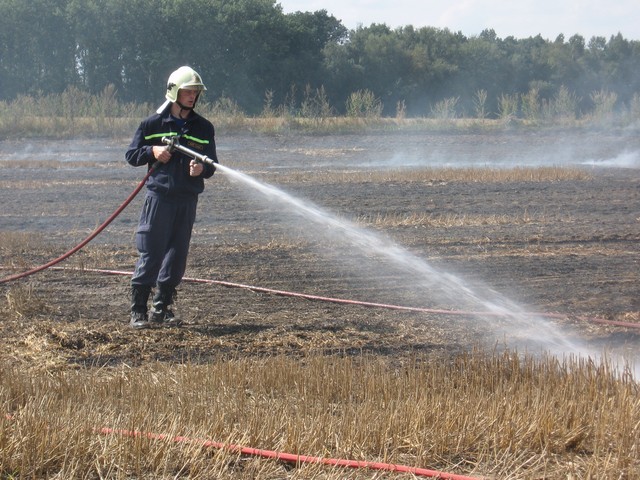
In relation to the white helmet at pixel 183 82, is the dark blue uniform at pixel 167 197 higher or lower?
lower

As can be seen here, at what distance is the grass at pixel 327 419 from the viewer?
439 cm

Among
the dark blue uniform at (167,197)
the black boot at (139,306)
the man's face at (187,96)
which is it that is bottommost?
the black boot at (139,306)

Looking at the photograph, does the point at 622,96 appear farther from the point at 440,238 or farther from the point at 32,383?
the point at 32,383

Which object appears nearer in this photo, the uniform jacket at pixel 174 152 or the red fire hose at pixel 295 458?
the red fire hose at pixel 295 458

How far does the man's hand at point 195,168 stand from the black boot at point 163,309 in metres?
1.05

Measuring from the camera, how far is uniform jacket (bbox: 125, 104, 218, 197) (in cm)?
755

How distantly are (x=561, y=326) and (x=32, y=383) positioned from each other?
177 inches

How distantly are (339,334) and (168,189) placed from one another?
1.87 metres

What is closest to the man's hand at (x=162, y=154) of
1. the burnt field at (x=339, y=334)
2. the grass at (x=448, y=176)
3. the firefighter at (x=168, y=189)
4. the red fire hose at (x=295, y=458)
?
the firefighter at (x=168, y=189)

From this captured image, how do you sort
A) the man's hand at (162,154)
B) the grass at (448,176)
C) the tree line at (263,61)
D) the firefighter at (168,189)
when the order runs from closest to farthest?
the man's hand at (162,154)
the firefighter at (168,189)
the grass at (448,176)
the tree line at (263,61)

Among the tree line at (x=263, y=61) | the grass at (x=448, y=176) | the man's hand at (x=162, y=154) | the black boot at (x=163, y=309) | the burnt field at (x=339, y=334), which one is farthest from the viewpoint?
the tree line at (x=263, y=61)

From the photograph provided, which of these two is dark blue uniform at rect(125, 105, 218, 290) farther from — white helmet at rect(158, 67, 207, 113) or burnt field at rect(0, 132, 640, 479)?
burnt field at rect(0, 132, 640, 479)

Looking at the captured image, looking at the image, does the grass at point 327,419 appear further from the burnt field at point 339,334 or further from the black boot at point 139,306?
the black boot at point 139,306

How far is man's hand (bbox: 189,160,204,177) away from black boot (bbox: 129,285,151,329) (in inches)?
42.5
